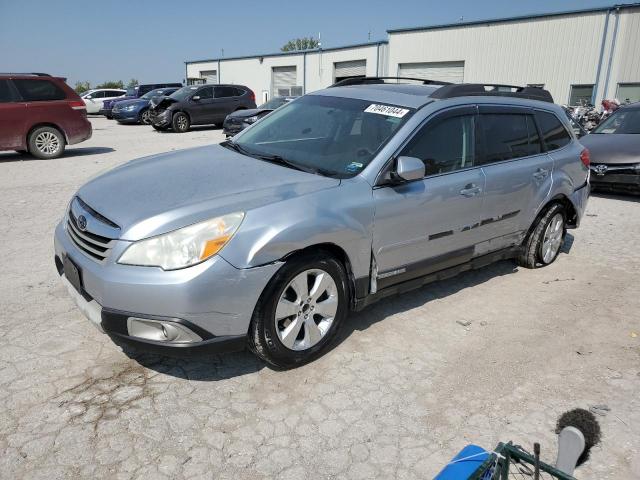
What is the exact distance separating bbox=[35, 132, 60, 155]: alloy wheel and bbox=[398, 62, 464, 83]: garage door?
20.5 meters

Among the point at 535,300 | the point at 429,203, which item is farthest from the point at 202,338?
the point at 535,300

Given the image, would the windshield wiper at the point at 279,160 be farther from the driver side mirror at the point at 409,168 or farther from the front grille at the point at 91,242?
the front grille at the point at 91,242

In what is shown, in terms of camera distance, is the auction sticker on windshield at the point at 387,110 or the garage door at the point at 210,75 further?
the garage door at the point at 210,75

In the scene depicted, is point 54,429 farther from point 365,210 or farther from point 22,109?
point 22,109

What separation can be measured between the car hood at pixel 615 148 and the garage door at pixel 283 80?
30987mm

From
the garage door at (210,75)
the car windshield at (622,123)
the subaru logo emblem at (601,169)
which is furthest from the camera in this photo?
the garage door at (210,75)

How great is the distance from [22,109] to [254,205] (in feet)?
32.7

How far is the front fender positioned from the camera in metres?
2.88

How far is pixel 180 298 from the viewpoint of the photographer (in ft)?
8.97

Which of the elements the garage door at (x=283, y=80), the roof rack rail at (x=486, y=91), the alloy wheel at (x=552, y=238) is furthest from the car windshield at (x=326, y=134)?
the garage door at (x=283, y=80)

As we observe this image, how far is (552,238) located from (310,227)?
11.1 feet

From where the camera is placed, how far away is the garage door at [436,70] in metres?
27.3

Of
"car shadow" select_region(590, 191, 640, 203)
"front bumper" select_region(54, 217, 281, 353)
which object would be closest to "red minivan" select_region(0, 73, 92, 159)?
"front bumper" select_region(54, 217, 281, 353)

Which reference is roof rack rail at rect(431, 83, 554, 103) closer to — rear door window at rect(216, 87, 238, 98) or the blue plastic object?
the blue plastic object
